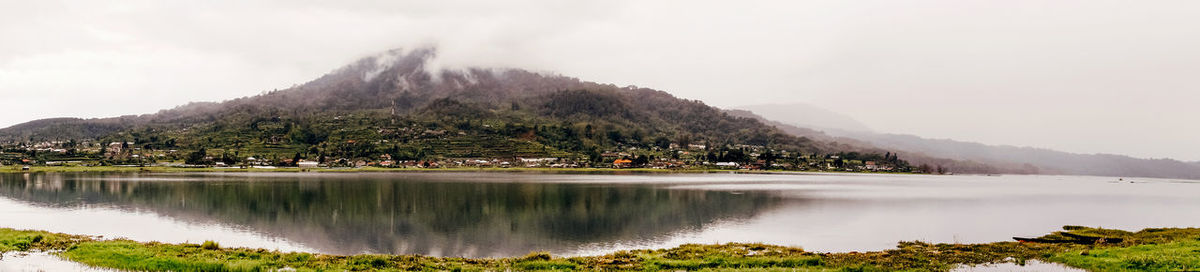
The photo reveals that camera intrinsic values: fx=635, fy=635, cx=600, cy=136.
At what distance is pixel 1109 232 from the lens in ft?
104

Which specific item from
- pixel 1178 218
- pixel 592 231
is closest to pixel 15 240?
pixel 592 231

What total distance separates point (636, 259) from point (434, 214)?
2236 centimetres

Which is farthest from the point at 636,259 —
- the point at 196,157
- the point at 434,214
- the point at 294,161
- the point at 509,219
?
the point at 196,157

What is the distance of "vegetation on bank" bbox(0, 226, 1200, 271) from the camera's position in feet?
59.6

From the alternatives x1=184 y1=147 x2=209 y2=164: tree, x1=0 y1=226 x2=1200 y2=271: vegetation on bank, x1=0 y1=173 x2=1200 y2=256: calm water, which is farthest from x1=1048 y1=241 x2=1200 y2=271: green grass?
x1=184 y1=147 x2=209 y2=164: tree

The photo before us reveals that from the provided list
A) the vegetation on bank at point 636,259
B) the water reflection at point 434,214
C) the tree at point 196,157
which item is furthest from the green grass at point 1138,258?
the tree at point 196,157

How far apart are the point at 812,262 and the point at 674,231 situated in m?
13.6

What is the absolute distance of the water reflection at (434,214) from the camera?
28.5m

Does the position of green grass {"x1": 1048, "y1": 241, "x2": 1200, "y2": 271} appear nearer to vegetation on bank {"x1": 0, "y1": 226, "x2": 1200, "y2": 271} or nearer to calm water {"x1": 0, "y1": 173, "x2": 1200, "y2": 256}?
vegetation on bank {"x1": 0, "y1": 226, "x2": 1200, "y2": 271}

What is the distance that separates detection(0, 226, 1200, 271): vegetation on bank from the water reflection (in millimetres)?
4799

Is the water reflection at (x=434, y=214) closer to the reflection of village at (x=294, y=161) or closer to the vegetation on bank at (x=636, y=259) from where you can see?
the vegetation on bank at (x=636, y=259)

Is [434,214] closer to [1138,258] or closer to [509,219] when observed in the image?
[509,219]

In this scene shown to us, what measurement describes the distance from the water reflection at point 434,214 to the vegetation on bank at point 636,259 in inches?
189

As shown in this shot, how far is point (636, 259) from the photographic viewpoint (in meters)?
21.0
